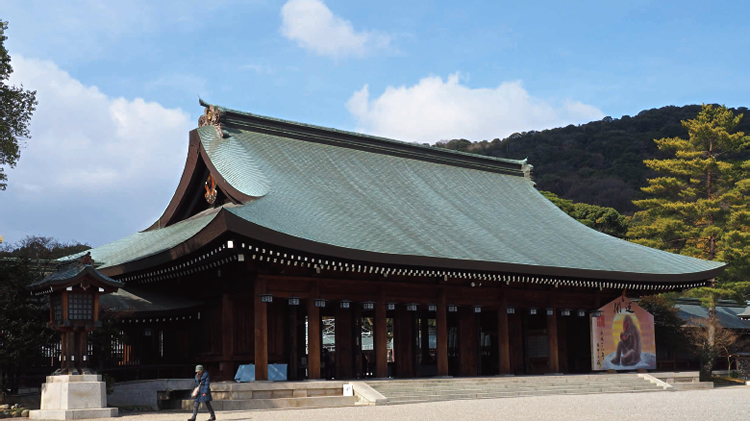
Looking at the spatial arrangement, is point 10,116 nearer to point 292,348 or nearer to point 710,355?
point 292,348

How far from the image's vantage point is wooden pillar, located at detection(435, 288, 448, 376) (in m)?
23.6

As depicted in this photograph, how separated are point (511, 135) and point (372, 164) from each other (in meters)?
85.7

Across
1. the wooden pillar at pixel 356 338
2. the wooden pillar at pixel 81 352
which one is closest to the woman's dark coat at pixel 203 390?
the wooden pillar at pixel 81 352

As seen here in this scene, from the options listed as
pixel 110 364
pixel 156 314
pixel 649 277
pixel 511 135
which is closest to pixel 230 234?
pixel 156 314

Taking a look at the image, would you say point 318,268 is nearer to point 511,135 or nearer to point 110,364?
point 110,364

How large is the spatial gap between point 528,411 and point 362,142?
51.2 feet

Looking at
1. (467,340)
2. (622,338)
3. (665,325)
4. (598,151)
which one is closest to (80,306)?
(467,340)

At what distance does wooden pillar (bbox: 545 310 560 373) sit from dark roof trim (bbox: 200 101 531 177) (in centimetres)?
880

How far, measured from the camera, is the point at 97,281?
17328 millimetres

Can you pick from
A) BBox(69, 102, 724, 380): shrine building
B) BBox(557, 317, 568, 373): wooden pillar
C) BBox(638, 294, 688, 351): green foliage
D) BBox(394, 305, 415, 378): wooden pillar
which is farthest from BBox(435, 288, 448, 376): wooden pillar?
BBox(638, 294, 688, 351): green foliage

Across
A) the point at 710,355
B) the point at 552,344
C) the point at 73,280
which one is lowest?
the point at 710,355

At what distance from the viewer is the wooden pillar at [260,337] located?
19.7 metres

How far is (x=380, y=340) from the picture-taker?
74.2ft

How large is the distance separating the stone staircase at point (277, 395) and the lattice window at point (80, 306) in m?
3.34
